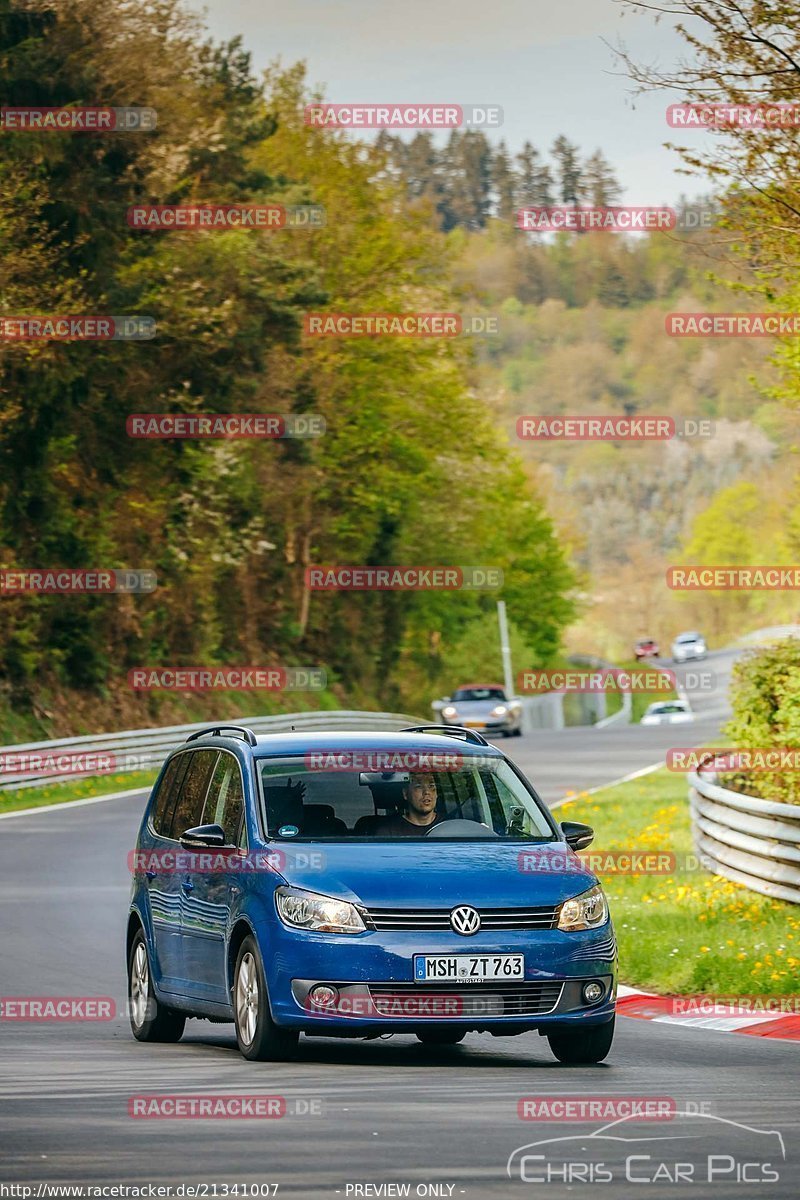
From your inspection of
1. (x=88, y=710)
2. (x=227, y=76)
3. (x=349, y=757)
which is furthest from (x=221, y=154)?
(x=349, y=757)

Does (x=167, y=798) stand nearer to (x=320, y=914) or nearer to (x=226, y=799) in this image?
(x=226, y=799)

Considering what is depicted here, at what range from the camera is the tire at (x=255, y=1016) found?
1066 cm

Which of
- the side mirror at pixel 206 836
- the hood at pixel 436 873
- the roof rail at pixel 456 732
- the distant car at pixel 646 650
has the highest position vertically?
the roof rail at pixel 456 732

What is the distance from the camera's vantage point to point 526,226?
5194cm

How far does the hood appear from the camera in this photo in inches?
420

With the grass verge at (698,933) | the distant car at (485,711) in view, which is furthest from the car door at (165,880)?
the distant car at (485,711)

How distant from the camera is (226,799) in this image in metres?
12.0

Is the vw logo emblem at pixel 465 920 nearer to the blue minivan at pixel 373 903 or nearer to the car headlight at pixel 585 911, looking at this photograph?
the blue minivan at pixel 373 903

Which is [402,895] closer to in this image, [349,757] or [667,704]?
[349,757]

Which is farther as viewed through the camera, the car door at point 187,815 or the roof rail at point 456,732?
the roof rail at point 456,732

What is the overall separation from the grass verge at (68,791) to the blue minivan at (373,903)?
22.5 meters

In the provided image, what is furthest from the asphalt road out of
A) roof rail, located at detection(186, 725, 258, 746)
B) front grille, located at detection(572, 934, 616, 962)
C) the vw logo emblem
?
roof rail, located at detection(186, 725, 258, 746)

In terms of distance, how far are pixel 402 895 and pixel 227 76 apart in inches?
2162

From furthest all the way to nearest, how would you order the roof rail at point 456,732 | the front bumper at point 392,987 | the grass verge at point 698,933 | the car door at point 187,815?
the grass verge at point 698,933, the roof rail at point 456,732, the car door at point 187,815, the front bumper at point 392,987
